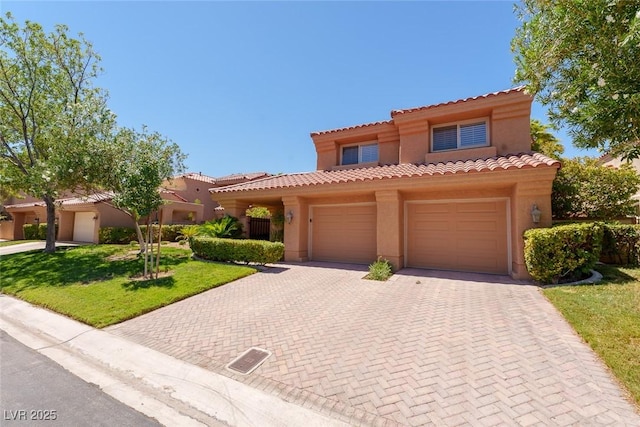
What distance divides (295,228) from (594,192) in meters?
13.0

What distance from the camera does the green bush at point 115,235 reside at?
21.7 m

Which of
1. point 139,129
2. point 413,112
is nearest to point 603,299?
point 413,112

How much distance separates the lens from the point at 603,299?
626 centimetres

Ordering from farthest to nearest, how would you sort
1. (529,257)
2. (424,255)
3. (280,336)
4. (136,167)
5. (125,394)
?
(424,255) < (136,167) < (529,257) < (280,336) < (125,394)

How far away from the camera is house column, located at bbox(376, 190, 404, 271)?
11.2 m

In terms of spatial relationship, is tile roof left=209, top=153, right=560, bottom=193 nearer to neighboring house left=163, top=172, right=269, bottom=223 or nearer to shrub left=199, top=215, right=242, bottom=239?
shrub left=199, top=215, right=242, bottom=239

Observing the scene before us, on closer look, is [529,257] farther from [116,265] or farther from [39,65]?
[39,65]

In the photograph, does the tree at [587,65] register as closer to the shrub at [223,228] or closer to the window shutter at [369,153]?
the window shutter at [369,153]

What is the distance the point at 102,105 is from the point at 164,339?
15.6 m

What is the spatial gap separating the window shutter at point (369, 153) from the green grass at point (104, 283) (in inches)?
341

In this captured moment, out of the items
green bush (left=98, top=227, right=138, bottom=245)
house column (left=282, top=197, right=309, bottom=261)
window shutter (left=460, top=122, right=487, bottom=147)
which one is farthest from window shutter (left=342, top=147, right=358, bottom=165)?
green bush (left=98, top=227, right=138, bottom=245)

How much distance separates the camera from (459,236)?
436 inches

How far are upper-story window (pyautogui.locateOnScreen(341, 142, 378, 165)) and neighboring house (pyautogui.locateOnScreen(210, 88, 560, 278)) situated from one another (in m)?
0.06

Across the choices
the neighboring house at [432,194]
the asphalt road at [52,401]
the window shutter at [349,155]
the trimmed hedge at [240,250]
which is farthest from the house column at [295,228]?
the asphalt road at [52,401]
